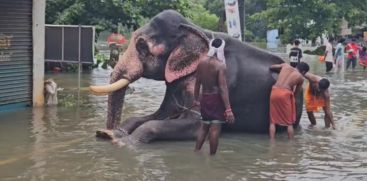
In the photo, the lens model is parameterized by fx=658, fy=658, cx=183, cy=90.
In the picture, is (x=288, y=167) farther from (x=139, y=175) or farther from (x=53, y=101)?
(x=53, y=101)

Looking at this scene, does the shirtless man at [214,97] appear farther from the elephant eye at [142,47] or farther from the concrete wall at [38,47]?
the concrete wall at [38,47]

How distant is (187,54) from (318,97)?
262 cm

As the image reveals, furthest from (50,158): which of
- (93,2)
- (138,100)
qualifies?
(93,2)

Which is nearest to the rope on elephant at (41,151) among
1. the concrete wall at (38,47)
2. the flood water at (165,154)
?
the flood water at (165,154)

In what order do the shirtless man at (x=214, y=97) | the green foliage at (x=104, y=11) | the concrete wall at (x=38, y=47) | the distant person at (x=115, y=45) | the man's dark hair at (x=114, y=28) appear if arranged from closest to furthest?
the shirtless man at (x=214, y=97) < the concrete wall at (x=38, y=47) < the green foliage at (x=104, y=11) < the man's dark hair at (x=114, y=28) < the distant person at (x=115, y=45)

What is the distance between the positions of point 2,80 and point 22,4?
157 cm

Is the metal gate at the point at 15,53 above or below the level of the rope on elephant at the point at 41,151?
above

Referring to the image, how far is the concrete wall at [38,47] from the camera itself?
1288 centimetres

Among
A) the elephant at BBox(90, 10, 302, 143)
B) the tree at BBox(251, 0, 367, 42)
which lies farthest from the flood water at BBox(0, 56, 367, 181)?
the tree at BBox(251, 0, 367, 42)

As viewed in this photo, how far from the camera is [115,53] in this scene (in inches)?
955

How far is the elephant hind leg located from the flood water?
0.36ft

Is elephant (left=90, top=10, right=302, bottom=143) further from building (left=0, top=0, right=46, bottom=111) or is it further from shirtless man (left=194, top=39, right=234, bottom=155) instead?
building (left=0, top=0, right=46, bottom=111)

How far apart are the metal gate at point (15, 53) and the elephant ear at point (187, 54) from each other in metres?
3.98

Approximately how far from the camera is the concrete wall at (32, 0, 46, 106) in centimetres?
1288
